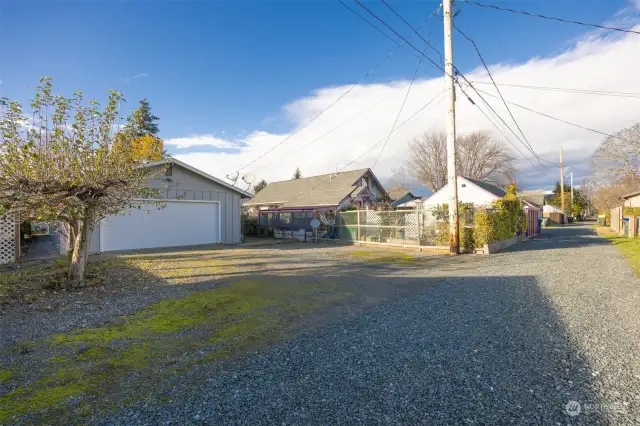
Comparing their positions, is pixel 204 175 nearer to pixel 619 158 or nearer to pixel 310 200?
pixel 310 200

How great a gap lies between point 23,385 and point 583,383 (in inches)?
198

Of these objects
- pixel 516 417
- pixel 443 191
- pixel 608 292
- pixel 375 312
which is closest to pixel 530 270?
pixel 608 292

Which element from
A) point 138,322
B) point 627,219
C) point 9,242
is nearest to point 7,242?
point 9,242

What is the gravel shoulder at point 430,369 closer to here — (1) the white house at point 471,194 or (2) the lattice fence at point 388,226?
(2) the lattice fence at point 388,226

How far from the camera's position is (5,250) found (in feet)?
32.2

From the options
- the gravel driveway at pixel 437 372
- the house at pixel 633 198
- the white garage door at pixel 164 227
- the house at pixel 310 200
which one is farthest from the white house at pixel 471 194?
the gravel driveway at pixel 437 372

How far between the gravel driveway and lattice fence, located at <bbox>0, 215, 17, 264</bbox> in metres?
10.7

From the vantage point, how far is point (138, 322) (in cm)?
473

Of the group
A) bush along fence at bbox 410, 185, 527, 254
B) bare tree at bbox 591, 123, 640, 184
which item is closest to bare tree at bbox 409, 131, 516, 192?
bare tree at bbox 591, 123, 640, 184

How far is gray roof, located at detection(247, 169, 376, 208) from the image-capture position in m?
20.6

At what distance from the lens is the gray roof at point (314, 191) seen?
20.6 m

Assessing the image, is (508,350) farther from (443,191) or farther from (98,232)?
(443,191)

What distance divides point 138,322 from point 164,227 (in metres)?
11.1

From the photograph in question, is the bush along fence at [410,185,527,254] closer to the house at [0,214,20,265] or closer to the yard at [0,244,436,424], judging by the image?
the yard at [0,244,436,424]
